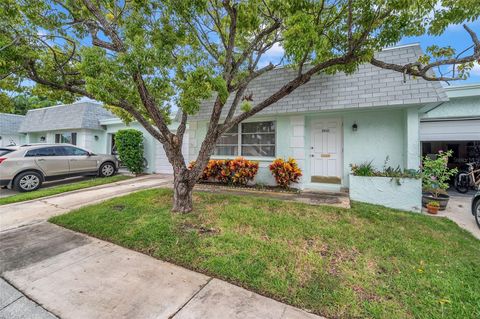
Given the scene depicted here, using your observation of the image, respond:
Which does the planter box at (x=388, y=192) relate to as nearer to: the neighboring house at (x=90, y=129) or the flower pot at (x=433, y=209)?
the flower pot at (x=433, y=209)

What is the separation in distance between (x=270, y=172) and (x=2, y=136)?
22.3 m

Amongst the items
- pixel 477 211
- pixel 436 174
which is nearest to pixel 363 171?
pixel 436 174

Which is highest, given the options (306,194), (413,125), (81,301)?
(413,125)

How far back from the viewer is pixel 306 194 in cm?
589

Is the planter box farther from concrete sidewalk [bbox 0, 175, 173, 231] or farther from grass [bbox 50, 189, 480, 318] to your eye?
concrete sidewalk [bbox 0, 175, 173, 231]

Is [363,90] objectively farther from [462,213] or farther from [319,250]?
[319,250]

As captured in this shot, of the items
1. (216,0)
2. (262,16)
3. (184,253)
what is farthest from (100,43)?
(184,253)

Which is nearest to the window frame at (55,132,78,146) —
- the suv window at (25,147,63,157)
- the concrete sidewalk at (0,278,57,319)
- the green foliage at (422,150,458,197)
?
the suv window at (25,147,63,157)

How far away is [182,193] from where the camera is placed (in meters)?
4.30

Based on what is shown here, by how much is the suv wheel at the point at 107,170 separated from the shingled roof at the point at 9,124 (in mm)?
14175

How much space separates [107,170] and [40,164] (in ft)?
8.03

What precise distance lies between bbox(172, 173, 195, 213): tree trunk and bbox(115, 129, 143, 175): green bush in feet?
21.8

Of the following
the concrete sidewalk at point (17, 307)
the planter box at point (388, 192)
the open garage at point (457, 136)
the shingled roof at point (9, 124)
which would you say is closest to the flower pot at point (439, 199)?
the planter box at point (388, 192)

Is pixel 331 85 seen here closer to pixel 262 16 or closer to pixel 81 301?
pixel 262 16
